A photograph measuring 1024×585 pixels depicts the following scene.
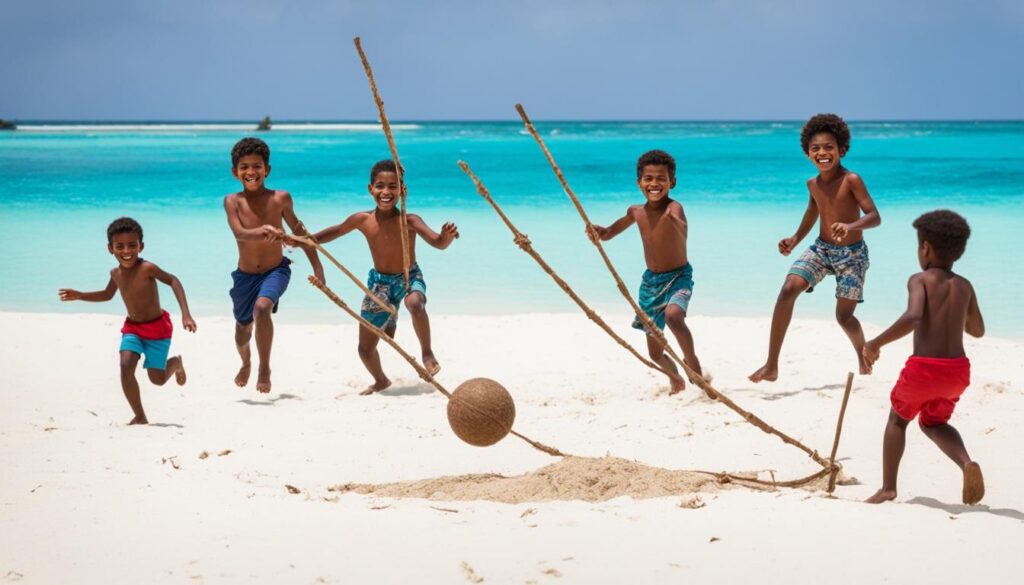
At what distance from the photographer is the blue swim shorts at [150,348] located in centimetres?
553

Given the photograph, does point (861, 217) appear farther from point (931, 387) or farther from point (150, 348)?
point (150, 348)

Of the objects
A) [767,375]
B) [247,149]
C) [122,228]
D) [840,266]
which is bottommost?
[767,375]

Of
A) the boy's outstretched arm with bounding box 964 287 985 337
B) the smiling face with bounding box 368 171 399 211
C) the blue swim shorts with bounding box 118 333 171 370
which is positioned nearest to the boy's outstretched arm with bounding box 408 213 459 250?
the smiling face with bounding box 368 171 399 211

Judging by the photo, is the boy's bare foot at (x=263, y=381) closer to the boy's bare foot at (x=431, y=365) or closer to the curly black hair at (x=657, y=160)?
the boy's bare foot at (x=431, y=365)

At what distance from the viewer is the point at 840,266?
6090mm

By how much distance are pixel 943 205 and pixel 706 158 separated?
1765cm

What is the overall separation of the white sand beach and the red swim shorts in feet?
1.20

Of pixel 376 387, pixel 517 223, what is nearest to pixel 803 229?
pixel 376 387

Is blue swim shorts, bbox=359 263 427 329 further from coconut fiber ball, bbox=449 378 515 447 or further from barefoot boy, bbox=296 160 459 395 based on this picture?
coconut fiber ball, bbox=449 378 515 447

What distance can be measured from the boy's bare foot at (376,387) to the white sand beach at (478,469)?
113mm

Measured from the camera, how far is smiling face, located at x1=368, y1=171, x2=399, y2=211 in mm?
6398

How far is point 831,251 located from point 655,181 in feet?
3.73

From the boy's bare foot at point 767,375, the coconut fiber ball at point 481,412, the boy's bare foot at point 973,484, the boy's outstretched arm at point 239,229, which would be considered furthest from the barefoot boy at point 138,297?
the boy's bare foot at point 973,484

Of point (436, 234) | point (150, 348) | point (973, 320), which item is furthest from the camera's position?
point (436, 234)
